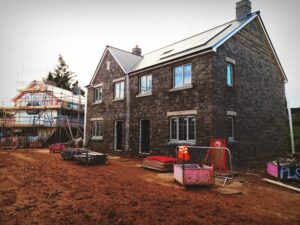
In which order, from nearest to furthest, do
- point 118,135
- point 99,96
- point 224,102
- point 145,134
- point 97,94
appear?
point 224,102, point 145,134, point 118,135, point 99,96, point 97,94

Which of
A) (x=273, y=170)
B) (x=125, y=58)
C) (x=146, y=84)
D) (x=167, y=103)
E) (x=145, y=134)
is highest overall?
(x=125, y=58)

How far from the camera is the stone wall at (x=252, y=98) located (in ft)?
38.6

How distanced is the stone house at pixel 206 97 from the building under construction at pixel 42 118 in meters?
11.3

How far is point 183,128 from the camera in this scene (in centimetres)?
1249

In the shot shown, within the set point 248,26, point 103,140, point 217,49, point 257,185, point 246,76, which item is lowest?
point 257,185

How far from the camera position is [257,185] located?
8133 mm

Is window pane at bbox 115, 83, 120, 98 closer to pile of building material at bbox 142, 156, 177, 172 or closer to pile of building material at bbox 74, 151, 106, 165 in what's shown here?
pile of building material at bbox 74, 151, 106, 165

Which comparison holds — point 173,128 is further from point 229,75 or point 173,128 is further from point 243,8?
point 243,8

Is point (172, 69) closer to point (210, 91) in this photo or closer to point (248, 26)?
point (210, 91)

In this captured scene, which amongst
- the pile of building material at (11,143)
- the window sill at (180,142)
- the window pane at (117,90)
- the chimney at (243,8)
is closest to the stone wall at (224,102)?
the window sill at (180,142)

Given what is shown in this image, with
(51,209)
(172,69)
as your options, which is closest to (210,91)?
(172,69)

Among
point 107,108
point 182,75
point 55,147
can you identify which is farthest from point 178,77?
point 55,147

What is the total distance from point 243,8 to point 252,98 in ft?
20.6

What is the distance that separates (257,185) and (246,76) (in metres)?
7.64
